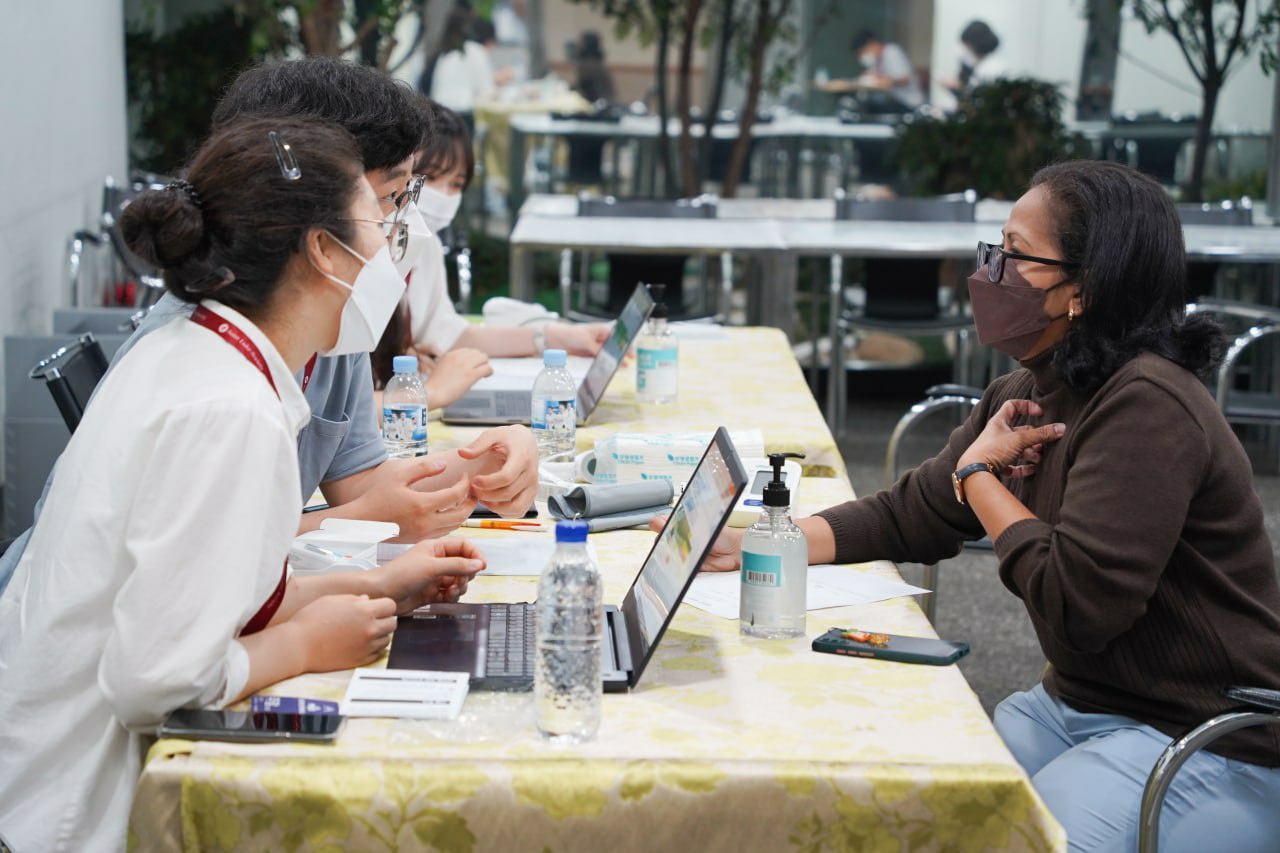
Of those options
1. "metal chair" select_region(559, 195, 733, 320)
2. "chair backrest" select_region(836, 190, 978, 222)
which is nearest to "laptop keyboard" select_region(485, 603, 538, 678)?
"metal chair" select_region(559, 195, 733, 320)

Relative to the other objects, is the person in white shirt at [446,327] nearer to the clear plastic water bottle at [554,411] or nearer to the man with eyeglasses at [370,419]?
the clear plastic water bottle at [554,411]

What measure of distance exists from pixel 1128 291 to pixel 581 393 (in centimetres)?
135

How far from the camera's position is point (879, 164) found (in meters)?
8.55

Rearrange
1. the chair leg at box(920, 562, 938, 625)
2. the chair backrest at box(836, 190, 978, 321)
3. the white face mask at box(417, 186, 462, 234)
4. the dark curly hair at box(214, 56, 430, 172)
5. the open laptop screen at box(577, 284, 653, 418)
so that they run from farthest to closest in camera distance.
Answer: the chair backrest at box(836, 190, 978, 321) → the white face mask at box(417, 186, 462, 234) → the open laptop screen at box(577, 284, 653, 418) → the chair leg at box(920, 562, 938, 625) → the dark curly hair at box(214, 56, 430, 172)

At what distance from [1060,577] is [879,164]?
7106 mm

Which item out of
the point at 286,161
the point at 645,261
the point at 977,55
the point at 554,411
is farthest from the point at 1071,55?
the point at 286,161

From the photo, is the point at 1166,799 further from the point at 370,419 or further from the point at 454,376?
the point at 454,376

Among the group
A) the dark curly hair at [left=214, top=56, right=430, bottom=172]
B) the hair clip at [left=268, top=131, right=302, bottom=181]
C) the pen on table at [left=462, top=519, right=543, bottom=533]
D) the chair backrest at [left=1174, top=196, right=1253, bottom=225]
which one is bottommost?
the pen on table at [left=462, top=519, right=543, bottom=533]

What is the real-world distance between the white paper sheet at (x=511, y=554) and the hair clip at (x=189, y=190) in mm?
592

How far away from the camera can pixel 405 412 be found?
2510 millimetres

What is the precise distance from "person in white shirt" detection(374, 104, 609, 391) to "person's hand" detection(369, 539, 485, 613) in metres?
1.12

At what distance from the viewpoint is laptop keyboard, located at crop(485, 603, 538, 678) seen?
1532mm

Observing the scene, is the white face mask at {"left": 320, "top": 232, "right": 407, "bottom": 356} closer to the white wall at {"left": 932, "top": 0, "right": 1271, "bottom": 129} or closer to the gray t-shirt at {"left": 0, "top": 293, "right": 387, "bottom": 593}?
the gray t-shirt at {"left": 0, "top": 293, "right": 387, "bottom": 593}

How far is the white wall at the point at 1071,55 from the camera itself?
8133mm
